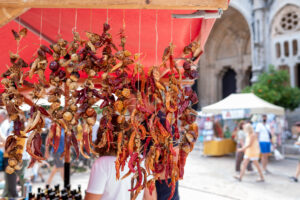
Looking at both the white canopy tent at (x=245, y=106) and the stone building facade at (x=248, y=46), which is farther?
the stone building facade at (x=248, y=46)

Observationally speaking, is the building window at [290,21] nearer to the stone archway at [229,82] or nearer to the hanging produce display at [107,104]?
the stone archway at [229,82]

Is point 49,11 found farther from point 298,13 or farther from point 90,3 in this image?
point 298,13

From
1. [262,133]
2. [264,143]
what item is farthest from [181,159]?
[262,133]

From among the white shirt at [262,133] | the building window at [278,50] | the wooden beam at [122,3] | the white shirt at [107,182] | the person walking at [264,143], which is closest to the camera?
the wooden beam at [122,3]

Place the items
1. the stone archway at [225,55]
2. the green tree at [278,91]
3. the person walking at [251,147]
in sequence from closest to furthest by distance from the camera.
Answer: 1. the person walking at [251,147]
2. the green tree at [278,91]
3. the stone archway at [225,55]

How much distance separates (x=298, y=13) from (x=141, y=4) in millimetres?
14808

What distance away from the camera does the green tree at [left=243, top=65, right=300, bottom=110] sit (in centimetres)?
1128

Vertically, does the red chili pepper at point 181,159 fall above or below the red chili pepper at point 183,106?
below

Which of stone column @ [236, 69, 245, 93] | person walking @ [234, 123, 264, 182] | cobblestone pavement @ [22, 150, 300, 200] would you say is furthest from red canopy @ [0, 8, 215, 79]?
stone column @ [236, 69, 245, 93]

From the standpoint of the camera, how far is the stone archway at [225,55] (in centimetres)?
1770

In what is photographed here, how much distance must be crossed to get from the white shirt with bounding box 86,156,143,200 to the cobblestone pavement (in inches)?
148

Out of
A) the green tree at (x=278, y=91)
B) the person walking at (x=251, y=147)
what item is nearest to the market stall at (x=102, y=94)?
the person walking at (x=251, y=147)

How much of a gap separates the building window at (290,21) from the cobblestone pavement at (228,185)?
8176mm

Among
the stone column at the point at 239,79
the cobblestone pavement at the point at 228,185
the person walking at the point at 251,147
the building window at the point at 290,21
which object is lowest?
the cobblestone pavement at the point at 228,185
